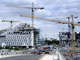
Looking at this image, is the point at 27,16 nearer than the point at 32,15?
Yes

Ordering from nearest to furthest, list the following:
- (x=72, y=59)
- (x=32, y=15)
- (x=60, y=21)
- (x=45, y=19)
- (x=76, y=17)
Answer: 1. (x=72, y=59)
2. (x=60, y=21)
3. (x=45, y=19)
4. (x=76, y=17)
5. (x=32, y=15)

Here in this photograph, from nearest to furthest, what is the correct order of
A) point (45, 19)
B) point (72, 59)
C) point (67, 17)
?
point (72, 59)
point (45, 19)
point (67, 17)

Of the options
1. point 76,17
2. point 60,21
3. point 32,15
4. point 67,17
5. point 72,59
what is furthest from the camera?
point 32,15

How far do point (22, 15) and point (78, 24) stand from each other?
53.2m

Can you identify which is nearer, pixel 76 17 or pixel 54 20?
pixel 54 20

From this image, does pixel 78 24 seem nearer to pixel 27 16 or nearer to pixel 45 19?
pixel 45 19

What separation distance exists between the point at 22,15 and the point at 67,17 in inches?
1356

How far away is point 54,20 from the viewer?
14375 centimetres

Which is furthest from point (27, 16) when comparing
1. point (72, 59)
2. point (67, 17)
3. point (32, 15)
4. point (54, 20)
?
point (72, 59)

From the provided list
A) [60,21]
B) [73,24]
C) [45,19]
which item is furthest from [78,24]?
[45,19]

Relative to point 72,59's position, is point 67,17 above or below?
above

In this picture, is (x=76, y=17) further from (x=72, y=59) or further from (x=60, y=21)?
(x=72, y=59)

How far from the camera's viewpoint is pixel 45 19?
151250 mm

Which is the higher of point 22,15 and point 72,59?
point 22,15
